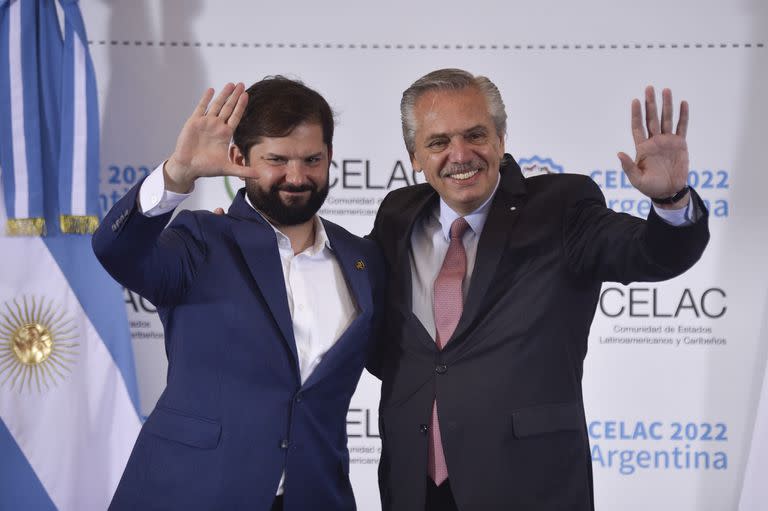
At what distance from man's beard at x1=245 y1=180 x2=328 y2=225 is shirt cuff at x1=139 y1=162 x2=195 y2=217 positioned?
0.35m

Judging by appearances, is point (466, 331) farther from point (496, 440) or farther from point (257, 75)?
point (257, 75)

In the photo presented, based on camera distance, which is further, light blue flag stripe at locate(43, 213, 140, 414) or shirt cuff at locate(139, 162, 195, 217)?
light blue flag stripe at locate(43, 213, 140, 414)

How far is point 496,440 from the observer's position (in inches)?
88.7

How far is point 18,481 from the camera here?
381cm

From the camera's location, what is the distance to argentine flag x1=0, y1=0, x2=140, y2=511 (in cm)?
373

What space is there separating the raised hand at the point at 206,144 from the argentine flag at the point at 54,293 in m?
1.89

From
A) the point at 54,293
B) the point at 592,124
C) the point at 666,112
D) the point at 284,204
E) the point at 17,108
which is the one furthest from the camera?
the point at 592,124

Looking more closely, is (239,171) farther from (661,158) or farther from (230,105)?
(661,158)

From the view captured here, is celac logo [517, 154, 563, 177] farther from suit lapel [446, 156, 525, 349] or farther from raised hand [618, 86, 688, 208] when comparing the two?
raised hand [618, 86, 688, 208]

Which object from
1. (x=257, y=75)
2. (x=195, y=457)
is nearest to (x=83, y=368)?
(x=257, y=75)

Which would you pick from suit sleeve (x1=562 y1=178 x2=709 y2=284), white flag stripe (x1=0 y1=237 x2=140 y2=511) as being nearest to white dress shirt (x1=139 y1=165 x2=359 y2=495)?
suit sleeve (x1=562 y1=178 x2=709 y2=284)

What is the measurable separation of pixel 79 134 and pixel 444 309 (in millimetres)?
2150

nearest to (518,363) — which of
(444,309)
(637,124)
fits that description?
(444,309)

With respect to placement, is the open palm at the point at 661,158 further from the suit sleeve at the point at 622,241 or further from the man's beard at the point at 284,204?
the man's beard at the point at 284,204
